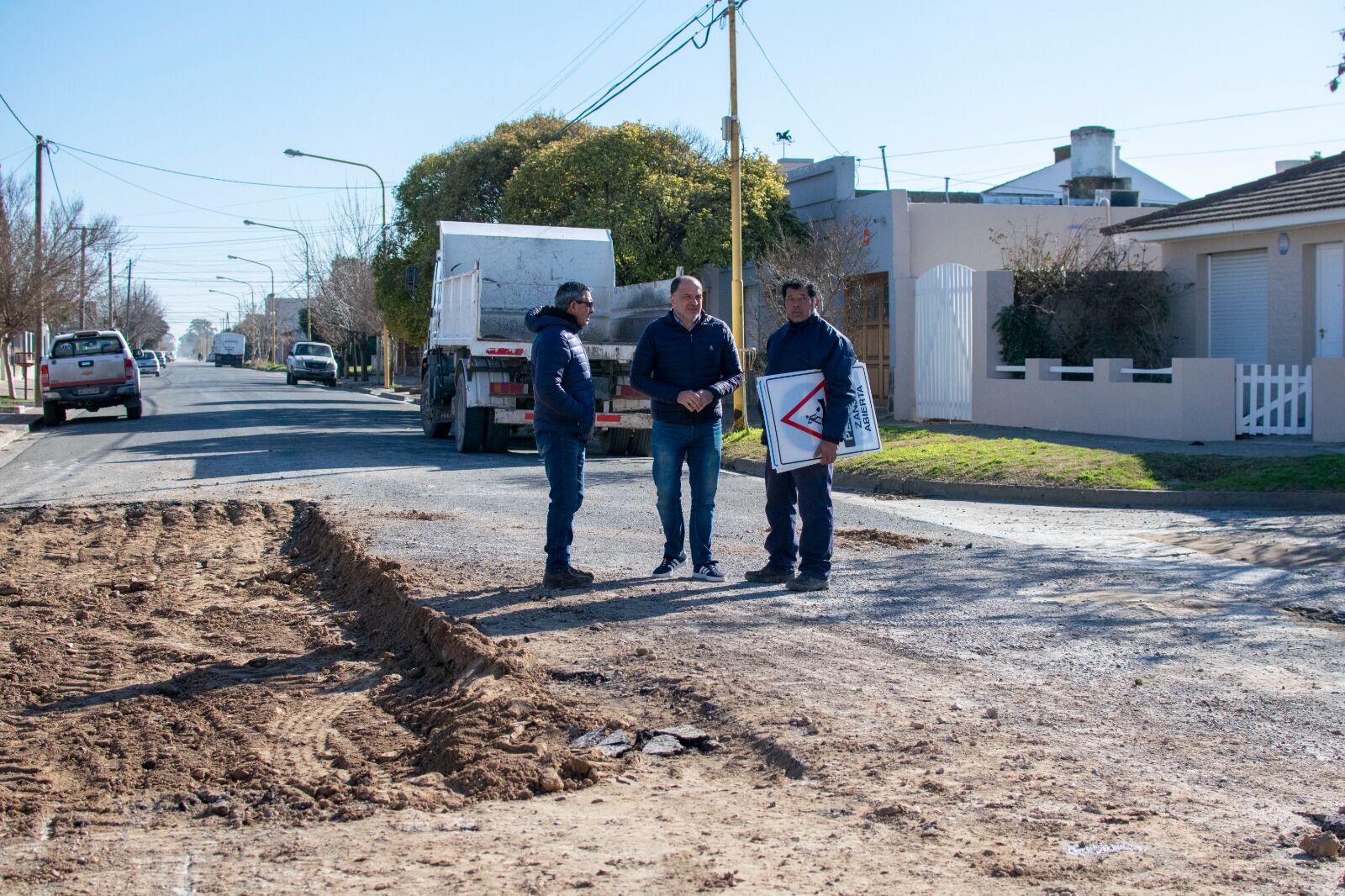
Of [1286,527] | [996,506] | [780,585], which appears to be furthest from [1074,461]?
[780,585]

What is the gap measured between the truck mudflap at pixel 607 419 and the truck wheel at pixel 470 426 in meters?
0.44

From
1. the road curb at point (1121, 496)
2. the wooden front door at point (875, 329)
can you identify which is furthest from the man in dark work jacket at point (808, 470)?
the wooden front door at point (875, 329)

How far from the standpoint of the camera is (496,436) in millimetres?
18109

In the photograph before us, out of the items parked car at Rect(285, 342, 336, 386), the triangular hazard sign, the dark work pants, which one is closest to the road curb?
the dark work pants

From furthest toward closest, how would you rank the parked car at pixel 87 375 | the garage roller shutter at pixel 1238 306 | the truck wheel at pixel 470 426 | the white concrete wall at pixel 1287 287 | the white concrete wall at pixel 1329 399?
the parked car at pixel 87 375
the garage roller shutter at pixel 1238 306
the white concrete wall at pixel 1287 287
the truck wheel at pixel 470 426
the white concrete wall at pixel 1329 399

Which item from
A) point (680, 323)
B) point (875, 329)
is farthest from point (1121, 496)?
point (875, 329)

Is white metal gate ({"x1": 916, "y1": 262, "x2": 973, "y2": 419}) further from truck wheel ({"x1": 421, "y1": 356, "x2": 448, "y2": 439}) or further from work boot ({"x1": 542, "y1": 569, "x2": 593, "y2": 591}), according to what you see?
work boot ({"x1": 542, "y1": 569, "x2": 593, "y2": 591})

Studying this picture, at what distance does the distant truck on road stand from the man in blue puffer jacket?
107m

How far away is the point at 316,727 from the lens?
5160mm

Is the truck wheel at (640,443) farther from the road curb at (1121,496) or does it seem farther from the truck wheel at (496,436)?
the road curb at (1121,496)

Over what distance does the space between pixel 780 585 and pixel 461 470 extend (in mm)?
8334

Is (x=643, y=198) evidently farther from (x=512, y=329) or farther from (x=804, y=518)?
(x=804, y=518)

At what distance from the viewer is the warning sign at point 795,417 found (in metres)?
7.79

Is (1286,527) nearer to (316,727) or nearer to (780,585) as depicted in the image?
(780,585)
